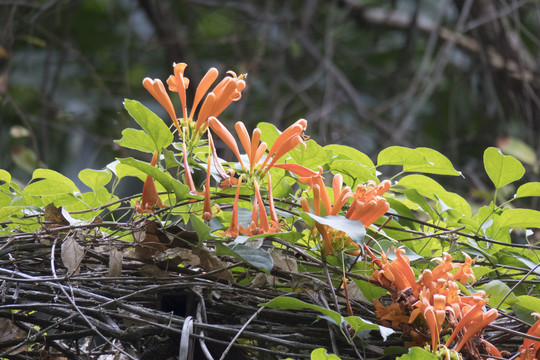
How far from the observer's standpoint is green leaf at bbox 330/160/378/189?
0.61m

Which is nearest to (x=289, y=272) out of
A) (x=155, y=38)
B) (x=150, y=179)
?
(x=150, y=179)

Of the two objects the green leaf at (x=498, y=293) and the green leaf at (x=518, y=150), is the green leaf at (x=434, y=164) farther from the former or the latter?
the green leaf at (x=518, y=150)

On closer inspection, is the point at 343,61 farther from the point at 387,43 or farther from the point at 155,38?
the point at 155,38

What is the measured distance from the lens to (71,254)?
557mm

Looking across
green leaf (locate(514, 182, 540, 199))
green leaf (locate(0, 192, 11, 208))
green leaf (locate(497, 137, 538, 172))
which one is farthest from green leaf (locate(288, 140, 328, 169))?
green leaf (locate(497, 137, 538, 172))

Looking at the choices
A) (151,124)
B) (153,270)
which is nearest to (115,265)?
(153,270)

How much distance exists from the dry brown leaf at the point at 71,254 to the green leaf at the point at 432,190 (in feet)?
1.16

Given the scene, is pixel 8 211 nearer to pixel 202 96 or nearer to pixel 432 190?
pixel 202 96

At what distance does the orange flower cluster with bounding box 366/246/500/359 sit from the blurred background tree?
135cm

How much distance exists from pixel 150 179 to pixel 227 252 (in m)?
0.11

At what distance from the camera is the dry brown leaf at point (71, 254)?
55 cm

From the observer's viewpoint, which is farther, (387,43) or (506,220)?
(387,43)

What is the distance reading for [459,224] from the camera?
0.65m

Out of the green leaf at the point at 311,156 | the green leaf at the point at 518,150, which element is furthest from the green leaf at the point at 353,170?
the green leaf at the point at 518,150
